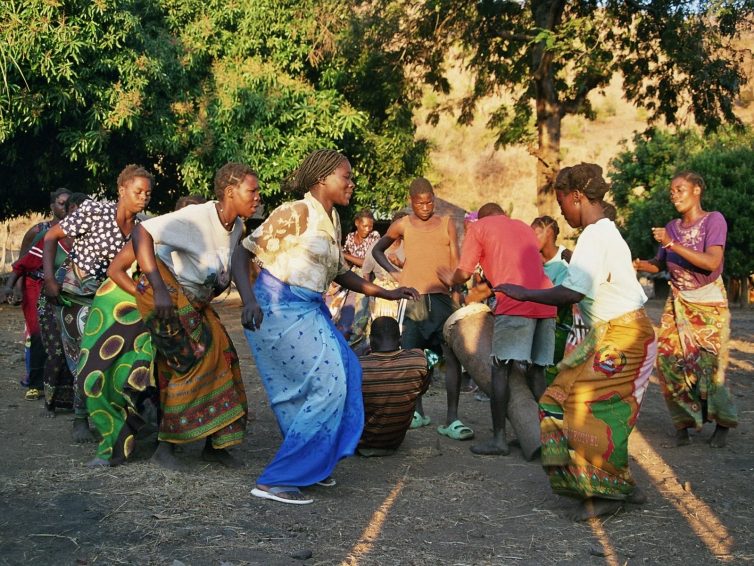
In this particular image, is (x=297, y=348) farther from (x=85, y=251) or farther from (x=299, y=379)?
(x=85, y=251)

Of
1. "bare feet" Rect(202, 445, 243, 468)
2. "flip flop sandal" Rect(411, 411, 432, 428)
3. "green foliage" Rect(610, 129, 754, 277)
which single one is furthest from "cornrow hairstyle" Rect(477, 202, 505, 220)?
"green foliage" Rect(610, 129, 754, 277)

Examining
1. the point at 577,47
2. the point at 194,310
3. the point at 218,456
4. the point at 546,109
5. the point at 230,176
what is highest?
the point at 577,47

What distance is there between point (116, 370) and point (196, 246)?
1.05 metres

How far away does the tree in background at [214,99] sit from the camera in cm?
1513

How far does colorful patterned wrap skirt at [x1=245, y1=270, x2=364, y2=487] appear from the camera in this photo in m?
4.86

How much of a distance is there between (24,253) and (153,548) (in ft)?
16.4

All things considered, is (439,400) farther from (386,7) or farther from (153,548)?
(386,7)

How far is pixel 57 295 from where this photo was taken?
21.4ft

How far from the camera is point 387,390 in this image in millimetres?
5910

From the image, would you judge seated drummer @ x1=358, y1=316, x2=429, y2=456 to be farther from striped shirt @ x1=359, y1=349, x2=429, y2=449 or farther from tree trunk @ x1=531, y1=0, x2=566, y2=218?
tree trunk @ x1=531, y1=0, x2=566, y2=218

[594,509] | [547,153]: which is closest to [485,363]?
[594,509]

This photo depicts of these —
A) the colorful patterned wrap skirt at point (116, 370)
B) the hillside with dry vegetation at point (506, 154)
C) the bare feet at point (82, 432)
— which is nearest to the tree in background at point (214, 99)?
the bare feet at point (82, 432)

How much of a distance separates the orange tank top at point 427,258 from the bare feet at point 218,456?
2.19 metres

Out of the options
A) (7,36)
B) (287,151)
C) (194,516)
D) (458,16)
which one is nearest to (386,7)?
(458,16)
